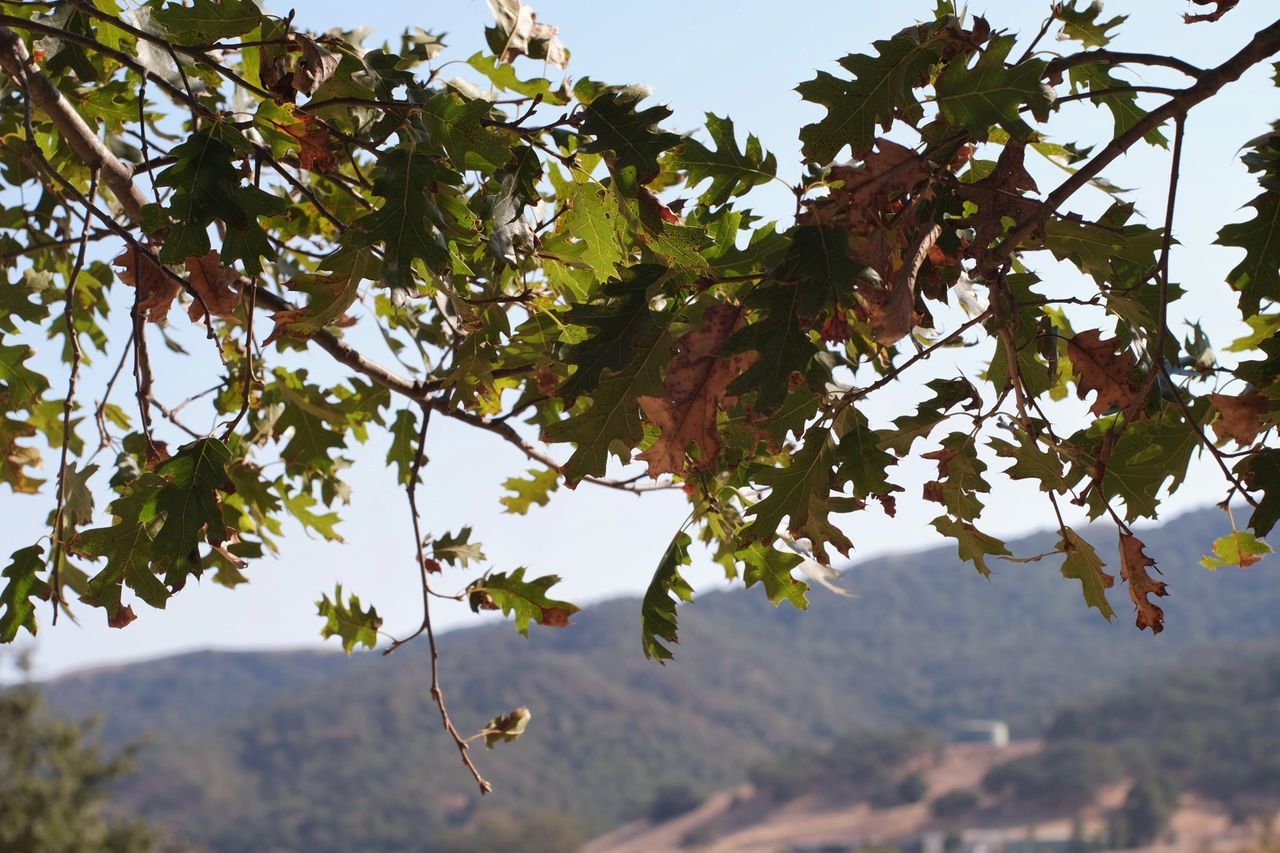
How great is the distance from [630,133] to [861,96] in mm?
302

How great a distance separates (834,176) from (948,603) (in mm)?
97587

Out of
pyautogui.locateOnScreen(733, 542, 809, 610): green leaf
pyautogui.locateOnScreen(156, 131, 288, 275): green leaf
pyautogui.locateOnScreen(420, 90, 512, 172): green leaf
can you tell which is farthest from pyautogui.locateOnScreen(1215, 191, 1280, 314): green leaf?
pyautogui.locateOnScreen(156, 131, 288, 275): green leaf

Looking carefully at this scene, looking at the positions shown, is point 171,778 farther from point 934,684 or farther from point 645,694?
point 934,684

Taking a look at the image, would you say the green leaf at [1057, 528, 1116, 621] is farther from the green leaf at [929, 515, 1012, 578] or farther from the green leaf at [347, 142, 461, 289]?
the green leaf at [347, 142, 461, 289]

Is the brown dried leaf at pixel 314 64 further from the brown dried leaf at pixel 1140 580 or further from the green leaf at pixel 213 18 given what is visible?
the brown dried leaf at pixel 1140 580

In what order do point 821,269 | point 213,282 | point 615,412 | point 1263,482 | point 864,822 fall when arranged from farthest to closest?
point 864,822 → point 213,282 → point 1263,482 → point 615,412 → point 821,269

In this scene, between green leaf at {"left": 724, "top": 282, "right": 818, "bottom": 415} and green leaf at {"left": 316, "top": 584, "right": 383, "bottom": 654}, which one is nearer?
green leaf at {"left": 724, "top": 282, "right": 818, "bottom": 415}

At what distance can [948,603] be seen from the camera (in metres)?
95.5

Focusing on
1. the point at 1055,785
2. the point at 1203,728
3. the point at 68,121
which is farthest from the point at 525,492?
the point at 1203,728

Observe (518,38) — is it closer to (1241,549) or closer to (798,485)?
(798,485)

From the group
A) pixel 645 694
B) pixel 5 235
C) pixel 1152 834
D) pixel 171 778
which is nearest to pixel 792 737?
pixel 645 694

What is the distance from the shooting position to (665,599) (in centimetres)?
208

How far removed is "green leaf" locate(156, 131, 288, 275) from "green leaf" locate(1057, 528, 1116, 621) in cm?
119

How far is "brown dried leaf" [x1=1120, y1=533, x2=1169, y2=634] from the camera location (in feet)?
5.56
